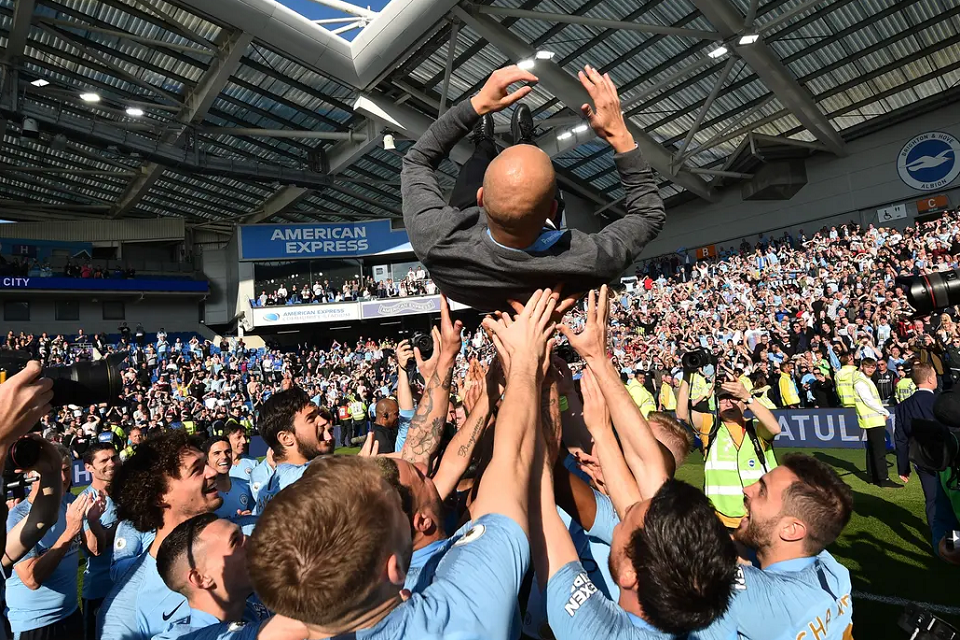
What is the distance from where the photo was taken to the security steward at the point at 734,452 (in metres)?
6.00

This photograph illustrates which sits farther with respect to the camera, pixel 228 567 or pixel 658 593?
pixel 228 567

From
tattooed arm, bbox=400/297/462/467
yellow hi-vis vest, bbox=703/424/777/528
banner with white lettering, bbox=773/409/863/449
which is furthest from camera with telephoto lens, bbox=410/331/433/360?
banner with white lettering, bbox=773/409/863/449

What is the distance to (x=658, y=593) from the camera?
1.85 m

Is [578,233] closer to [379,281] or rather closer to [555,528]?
[555,528]

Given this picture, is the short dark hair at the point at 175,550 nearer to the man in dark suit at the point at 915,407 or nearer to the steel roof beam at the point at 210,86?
the man in dark suit at the point at 915,407

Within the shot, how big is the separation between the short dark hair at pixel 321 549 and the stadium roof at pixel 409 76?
1662cm

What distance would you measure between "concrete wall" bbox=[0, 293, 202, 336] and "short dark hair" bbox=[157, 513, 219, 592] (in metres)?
38.1

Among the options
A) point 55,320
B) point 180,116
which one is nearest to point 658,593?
point 180,116

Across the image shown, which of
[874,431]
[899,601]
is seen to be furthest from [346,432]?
[899,601]

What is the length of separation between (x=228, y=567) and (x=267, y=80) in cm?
2179

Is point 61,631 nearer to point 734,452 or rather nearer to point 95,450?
point 95,450

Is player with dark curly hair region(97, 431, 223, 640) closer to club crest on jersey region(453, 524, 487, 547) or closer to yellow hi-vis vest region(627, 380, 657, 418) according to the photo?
club crest on jersey region(453, 524, 487, 547)

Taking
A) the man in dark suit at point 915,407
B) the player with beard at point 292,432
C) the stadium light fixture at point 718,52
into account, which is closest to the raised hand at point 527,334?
the player with beard at point 292,432

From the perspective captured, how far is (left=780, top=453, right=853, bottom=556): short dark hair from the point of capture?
9.42 feet
